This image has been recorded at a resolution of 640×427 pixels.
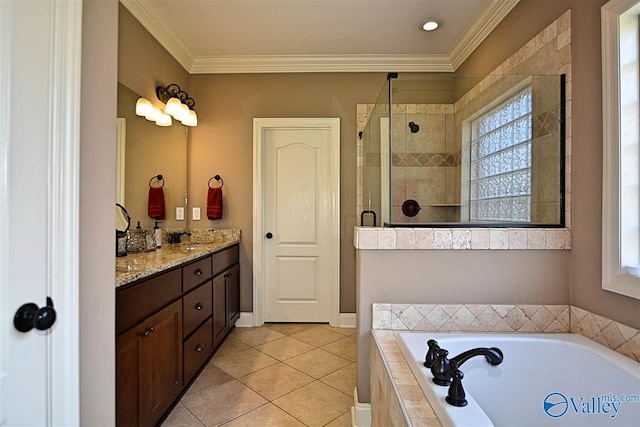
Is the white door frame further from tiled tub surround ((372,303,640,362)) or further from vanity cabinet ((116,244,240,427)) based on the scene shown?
tiled tub surround ((372,303,640,362))

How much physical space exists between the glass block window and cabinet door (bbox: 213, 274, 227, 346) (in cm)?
197

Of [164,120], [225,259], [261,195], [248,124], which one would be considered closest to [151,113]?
[164,120]

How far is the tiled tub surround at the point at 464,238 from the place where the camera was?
66.0 inches

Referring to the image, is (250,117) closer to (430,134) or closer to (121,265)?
(430,134)

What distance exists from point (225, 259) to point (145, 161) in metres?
1.02

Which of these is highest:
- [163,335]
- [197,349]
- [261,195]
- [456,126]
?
[456,126]

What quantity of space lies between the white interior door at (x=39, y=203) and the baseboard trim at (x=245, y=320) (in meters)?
2.50

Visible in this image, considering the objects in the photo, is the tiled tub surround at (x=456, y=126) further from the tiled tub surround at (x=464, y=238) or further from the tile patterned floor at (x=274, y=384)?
the tile patterned floor at (x=274, y=384)

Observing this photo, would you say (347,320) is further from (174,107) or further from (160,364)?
(174,107)

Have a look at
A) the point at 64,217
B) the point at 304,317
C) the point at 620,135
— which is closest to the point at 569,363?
the point at 620,135

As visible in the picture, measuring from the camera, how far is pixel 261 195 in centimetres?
328

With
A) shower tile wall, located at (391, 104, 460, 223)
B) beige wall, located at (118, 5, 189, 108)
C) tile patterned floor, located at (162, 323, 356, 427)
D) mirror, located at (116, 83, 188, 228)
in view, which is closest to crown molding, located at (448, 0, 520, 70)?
shower tile wall, located at (391, 104, 460, 223)

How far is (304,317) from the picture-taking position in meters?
3.38

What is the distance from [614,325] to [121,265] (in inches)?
90.5
